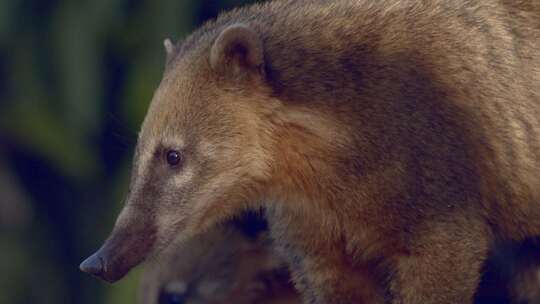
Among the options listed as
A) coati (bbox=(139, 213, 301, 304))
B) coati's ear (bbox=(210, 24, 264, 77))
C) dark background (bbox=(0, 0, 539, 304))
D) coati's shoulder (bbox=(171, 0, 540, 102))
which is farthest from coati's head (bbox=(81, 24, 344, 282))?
dark background (bbox=(0, 0, 539, 304))

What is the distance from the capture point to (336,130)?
679 cm

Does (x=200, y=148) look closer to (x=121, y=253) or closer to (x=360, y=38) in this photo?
(x=121, y=253)

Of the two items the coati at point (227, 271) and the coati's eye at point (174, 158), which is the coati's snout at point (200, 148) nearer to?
the coati's eye at point (174, 158)

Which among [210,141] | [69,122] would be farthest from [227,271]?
[69,122]

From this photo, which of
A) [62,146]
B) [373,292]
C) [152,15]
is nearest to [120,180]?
A: [62,146]

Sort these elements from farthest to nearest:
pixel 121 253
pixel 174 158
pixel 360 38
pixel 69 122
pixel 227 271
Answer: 1. pixel 69 122
2. pixel 227 271
3. pixel 360 38
4. pixel 174 158
5. pixel 121 253

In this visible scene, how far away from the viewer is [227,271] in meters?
8.77

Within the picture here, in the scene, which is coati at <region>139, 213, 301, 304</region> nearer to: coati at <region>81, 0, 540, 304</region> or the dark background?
the dark background

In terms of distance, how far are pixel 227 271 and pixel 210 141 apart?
216cm

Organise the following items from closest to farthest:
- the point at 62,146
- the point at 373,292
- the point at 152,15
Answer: the point at 373,292, the point at 152,15, the point at 62,146

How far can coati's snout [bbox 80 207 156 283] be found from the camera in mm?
6504

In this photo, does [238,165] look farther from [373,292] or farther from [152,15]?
[152,15]

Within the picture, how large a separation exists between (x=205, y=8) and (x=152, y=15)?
1.50 ft

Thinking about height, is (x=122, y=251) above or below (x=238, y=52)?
below
